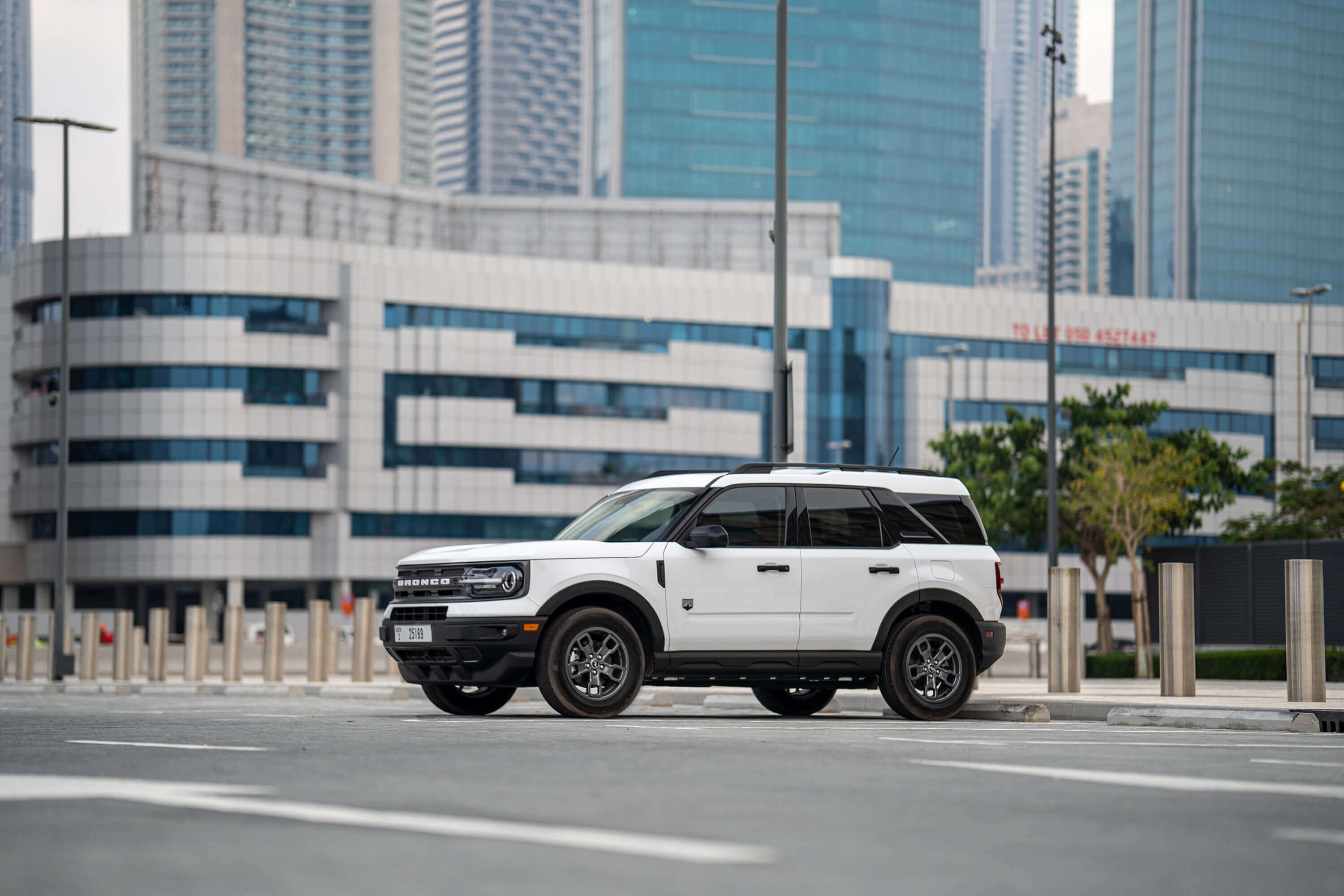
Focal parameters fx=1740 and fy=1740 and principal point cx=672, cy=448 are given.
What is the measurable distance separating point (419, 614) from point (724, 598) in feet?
7.37

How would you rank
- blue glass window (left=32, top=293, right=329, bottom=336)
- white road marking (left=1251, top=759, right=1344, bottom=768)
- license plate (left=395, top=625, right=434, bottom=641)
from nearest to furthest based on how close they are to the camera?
white road marking (left=1251, top=759, right=1344, bottom=768)
license plate (left=395, top=625, right=434, bottom=641)
blue glass window (left=32, top=293, right=329, bottom=336)

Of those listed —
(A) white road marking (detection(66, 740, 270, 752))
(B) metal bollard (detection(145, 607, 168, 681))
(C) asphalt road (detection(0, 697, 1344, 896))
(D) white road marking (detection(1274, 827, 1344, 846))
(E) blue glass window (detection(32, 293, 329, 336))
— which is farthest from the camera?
(E) blue glass window (detection(32, 293, 329, 336))

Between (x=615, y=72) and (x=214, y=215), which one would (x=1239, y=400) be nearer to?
(x=214, y=215)

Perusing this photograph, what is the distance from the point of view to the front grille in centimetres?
1260

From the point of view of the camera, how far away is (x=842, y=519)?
13.3 m

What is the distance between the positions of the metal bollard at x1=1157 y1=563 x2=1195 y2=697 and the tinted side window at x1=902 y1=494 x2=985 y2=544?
14.9ft

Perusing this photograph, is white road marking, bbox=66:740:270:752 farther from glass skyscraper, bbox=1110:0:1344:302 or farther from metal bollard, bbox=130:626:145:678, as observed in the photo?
glass skyscraper, bbox=1110:0:1344:302

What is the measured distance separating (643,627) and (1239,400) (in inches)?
3158

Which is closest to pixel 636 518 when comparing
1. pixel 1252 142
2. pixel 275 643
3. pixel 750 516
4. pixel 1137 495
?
pixel 750 516

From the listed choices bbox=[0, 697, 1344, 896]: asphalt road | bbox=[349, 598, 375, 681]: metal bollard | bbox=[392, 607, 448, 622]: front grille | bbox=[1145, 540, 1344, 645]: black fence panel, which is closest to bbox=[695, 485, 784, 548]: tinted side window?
bbox=[392, 607, 448, 622]: front grille

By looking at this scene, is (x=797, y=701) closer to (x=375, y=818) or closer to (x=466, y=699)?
(x=466, y=699)

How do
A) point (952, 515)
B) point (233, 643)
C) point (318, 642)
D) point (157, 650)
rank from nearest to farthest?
point (952, 515)
point (318, 642)
point (233, 643)
point (157, 650)

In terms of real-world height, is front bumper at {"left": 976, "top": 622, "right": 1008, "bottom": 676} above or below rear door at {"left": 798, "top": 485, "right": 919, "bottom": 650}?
below

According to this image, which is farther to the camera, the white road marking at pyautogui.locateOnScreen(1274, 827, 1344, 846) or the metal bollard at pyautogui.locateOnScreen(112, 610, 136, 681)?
the metal bollard at pyautogui.locateOnScreen(112, 610, 136, 681)
